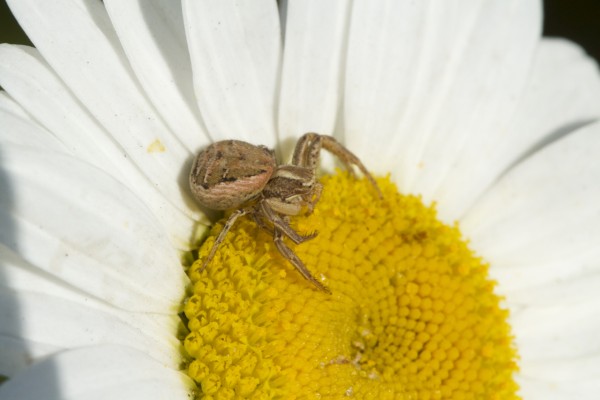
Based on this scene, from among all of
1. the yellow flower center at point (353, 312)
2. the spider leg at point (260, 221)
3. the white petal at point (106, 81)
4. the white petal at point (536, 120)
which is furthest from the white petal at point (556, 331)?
the white petal at point (106, 81)

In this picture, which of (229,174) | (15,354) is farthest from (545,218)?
(15,354)

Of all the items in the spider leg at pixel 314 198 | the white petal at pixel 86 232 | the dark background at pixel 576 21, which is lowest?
the white petal at pixel 86 232

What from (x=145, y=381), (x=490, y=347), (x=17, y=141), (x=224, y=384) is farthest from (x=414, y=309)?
(x=17, y=141)

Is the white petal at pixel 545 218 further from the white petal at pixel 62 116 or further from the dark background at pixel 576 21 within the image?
the white petal at pixel 62 116

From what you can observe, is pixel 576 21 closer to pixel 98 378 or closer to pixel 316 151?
pixel 316 151

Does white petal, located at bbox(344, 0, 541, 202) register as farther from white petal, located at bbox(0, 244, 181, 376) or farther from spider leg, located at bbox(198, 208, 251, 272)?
white petal, located at bbox(0, 244, 181, 376)

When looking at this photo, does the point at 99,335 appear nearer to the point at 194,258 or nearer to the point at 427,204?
the point at 194,258

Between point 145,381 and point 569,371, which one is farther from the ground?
point 569,371
